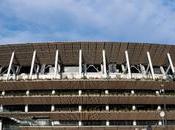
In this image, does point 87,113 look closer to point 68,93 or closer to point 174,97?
point 68,93

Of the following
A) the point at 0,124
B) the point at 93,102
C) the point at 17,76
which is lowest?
the point at 0,124

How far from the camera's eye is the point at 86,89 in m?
74.1

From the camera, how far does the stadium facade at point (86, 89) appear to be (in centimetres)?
7038

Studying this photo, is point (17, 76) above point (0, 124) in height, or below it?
above

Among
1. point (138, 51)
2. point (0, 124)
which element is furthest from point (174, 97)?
point (0, 124)

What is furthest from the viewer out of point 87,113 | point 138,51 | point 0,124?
point 138,51

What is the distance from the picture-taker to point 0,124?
59500 millimetres

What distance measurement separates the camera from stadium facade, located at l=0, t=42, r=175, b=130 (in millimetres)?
70375

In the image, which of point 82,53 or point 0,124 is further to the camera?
point 82,53

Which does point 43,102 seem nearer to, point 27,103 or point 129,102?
point 27,103

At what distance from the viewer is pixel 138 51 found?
265ft

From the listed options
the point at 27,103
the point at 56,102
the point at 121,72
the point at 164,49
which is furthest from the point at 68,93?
the point at 164,49

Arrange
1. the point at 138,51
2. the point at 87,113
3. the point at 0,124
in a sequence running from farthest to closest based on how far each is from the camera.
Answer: the point at 138,51
the point at 87,113
the point at 0,124

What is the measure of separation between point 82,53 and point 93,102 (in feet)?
43.2
